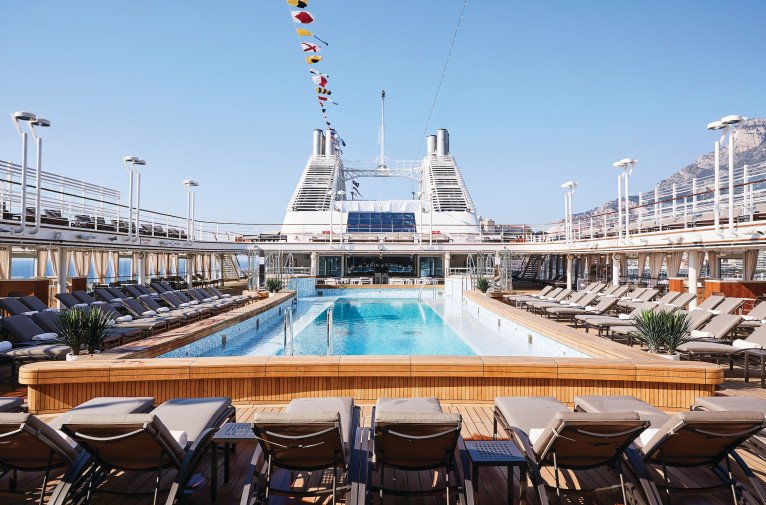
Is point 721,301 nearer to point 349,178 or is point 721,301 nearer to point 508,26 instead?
point 508,26

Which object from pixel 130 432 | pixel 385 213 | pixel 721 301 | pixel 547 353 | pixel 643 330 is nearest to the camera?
pixel 130 432

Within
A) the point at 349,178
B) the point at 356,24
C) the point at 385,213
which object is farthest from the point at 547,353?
the point at 349,178

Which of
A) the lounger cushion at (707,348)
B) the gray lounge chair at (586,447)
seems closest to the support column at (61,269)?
the gray lounge chair at (586,447)

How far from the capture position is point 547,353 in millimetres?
6621

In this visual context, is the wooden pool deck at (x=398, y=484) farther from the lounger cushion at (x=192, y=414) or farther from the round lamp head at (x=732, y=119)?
the round lamp head at (x=732, y=119)

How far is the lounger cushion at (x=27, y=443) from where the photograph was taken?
1997mm

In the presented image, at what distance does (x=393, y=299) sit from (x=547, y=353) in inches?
375

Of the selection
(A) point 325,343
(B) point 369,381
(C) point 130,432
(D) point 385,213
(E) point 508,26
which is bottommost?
(A) point 325,343

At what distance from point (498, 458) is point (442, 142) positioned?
102 ft

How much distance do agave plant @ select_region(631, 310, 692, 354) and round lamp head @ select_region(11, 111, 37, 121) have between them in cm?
886

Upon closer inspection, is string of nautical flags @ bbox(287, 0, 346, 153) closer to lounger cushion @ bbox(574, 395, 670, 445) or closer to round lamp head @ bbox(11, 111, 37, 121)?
round lamp head @ bbox(11, 111, 37, 121)

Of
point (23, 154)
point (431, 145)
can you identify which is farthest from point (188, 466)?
point (431, 145)

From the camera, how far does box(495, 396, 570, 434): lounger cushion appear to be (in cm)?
260

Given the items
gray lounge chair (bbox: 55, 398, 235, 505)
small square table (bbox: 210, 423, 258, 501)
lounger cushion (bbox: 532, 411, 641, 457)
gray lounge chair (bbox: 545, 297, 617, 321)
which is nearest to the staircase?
gray lounge chair (bbox: 545, 297, 617, 321)
